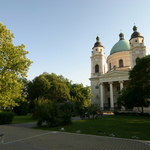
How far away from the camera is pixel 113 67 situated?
5753 cm

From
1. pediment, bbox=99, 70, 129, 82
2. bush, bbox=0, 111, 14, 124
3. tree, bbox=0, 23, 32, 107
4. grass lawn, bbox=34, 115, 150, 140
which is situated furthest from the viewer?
pediment, bbox=99, 70, 129, 82

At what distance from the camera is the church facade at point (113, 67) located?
4941 cm

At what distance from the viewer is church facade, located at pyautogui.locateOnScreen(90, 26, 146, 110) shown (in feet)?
162

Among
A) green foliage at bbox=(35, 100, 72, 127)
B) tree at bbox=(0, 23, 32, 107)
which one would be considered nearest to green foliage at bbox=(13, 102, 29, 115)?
tree at bbox=(0, 23, 32, 107)

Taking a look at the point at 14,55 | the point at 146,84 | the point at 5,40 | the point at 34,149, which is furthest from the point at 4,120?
the point at 146,84

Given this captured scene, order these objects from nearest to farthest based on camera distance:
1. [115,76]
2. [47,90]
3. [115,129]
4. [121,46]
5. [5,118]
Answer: [115,129] → [5,118] → [47,90] → [115,76] → [121,46]

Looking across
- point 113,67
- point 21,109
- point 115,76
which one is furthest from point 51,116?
point 113,67

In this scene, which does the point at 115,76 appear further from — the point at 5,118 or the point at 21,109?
the point at 5,118

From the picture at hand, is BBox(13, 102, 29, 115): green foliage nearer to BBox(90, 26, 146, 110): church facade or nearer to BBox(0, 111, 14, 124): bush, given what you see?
BBox(0, 111, 14, 124): bush

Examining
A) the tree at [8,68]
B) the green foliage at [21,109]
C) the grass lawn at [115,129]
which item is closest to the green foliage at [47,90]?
the green foliage at [21,109]

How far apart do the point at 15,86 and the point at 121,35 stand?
60.6m

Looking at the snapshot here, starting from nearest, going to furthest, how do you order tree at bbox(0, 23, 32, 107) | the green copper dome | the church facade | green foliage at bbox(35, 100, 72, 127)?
1. green foliage at bbox(35, 100, 72, 127)
2. tree at bbox(0, 23, 32, 107)
3. the church facade
4. the green copper dome

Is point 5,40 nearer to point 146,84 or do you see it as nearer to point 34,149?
point 34,149

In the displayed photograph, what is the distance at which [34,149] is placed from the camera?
6523mm
